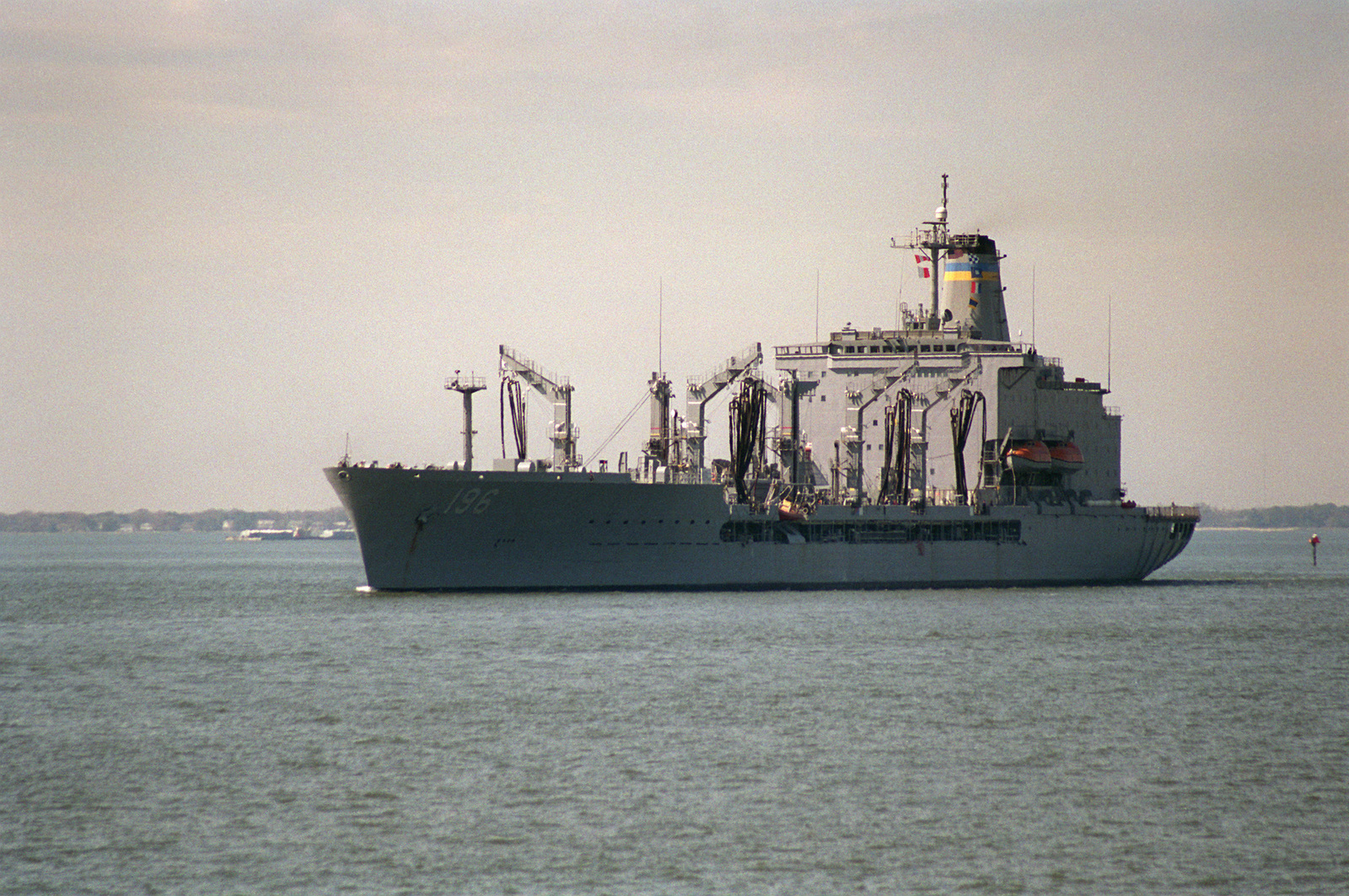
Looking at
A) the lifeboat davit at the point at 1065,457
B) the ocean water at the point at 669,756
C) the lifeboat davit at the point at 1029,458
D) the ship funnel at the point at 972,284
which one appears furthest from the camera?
the ship funnel at the point at 972,284

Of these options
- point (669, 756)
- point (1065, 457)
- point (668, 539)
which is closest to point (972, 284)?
point (1065, 457)

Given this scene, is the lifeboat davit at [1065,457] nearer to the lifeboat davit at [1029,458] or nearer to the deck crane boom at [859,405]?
the lifeboat davit at [1029,458]

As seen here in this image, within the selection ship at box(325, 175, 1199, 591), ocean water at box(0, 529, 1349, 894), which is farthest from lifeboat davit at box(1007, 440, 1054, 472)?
ocean water at box(0, 529, 1349, 894)

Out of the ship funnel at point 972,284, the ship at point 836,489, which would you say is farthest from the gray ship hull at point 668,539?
the ship funnel at point 972,284

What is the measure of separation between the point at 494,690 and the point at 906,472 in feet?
98.1

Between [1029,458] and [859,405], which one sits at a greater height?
[859,405]

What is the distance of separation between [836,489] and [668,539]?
34.6 ft

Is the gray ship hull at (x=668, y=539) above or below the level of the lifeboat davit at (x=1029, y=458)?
below

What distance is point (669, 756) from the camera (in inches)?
861

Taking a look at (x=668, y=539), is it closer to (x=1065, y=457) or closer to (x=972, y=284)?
(x=1065, y=457)

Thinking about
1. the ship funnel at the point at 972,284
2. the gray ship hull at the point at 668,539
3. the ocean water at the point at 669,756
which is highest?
the ship funnel at the point at 972,284

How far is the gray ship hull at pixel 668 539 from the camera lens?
4362cm

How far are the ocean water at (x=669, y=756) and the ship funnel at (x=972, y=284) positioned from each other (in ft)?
70.7

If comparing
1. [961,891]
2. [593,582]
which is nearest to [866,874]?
[961,891]
